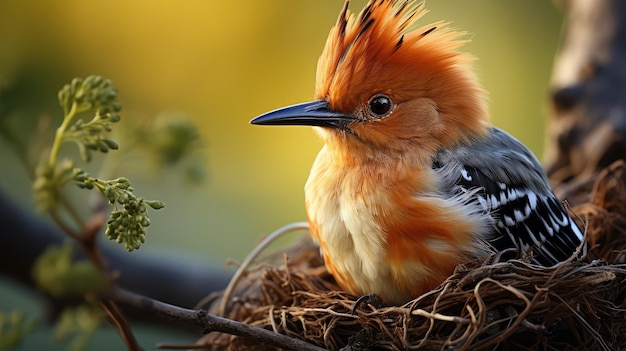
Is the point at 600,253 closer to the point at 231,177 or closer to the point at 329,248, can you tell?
the point at 329,248

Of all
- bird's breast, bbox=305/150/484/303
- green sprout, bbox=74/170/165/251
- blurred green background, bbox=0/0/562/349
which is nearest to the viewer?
green sprout, bbox=74/170/165/251

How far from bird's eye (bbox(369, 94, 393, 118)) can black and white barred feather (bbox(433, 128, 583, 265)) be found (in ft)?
0.86

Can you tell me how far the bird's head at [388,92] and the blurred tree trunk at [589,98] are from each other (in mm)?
1161

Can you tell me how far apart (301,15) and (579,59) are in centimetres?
198

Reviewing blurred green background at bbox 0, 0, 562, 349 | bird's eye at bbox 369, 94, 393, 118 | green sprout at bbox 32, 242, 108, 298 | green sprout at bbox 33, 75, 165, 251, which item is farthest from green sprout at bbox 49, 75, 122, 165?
blurred green background at bbox 0, 0, 562, 349

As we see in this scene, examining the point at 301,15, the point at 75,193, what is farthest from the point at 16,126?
the point at 301,15

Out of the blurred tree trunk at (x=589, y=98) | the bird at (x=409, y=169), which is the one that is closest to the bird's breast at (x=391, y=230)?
the bird at (x=409, y=169)

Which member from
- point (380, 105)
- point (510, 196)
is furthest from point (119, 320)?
point (510, 196)

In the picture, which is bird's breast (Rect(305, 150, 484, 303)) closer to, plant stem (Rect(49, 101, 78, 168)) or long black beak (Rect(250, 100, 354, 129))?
long black beak (Rect(250, 100, 354, 129))

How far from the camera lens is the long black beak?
254 centimetres

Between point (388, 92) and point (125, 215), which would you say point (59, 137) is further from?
point (388, 92)

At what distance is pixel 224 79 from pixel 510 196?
9.39ft

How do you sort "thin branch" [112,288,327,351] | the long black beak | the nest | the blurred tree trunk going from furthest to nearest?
the blurred tree trunk → the long black beak → the nest → "thin branch" [112,288,327,351]

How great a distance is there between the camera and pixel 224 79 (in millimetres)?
4965
